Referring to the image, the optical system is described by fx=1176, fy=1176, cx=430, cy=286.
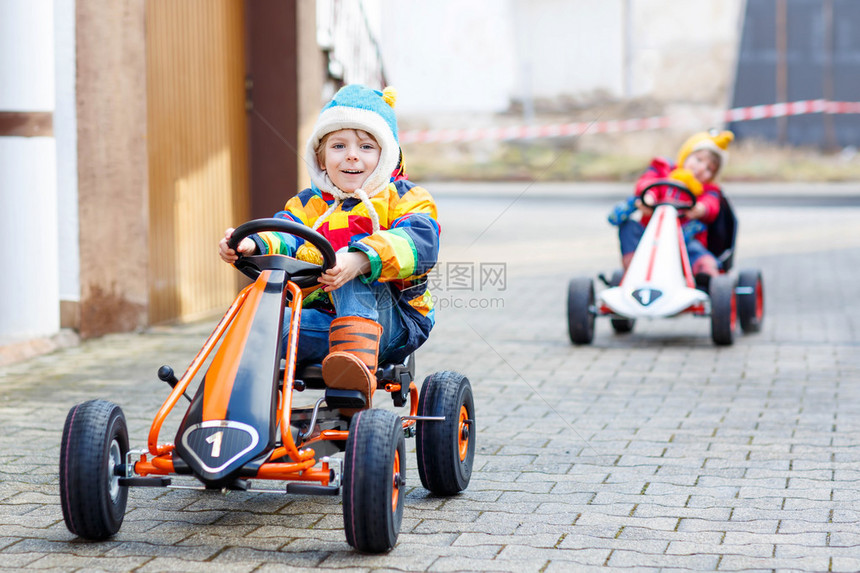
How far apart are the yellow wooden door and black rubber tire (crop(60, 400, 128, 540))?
164 inches

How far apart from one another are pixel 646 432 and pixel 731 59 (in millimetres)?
19013

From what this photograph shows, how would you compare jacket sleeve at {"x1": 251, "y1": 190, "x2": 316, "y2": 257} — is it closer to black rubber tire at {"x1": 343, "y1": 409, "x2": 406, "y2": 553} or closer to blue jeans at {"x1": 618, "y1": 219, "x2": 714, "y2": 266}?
black rubber tire at {"x1": 343, "y1": 409, "x2": 406, "y2": 553}

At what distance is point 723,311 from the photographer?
6.80 m

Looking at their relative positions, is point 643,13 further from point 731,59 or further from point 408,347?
point 408,347

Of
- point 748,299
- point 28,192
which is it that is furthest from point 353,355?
→ point 748,299

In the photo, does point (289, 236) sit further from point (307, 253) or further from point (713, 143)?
point (713, 143)

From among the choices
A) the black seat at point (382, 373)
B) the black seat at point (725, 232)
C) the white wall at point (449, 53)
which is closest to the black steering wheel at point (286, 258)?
the black seat at point (382, 373)

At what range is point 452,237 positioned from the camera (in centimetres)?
1277

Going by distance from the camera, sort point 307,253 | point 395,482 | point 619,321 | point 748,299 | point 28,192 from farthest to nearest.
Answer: point 619,321 < point 748,299 < point 28,192 < point 307,253 < point 395,482

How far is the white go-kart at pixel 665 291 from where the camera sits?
6.86 meters

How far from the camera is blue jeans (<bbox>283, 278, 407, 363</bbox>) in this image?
3.74m

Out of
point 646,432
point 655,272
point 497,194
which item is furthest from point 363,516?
point 497,194

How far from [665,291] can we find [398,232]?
354 centimetres

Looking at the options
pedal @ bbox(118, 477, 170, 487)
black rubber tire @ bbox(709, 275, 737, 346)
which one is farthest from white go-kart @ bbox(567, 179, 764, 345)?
pedal @ bbox(118, 477, 170, 487)
